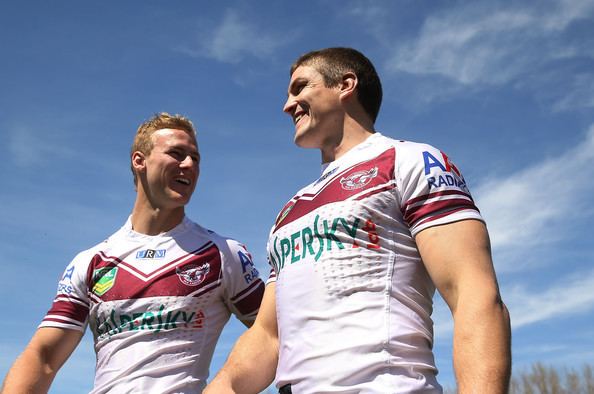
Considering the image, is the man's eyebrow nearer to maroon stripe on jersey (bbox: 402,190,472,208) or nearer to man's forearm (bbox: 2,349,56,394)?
maroon stripe on jersey (bbox: 402,190,472,208)

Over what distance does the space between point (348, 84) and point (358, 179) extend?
969mm

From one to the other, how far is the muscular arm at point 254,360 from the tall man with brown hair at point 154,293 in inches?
63.4

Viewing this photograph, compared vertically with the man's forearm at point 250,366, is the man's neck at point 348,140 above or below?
above

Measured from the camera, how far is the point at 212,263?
6.55 metres

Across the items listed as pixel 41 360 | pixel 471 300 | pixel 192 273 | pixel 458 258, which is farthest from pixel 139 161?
pixel 471 300

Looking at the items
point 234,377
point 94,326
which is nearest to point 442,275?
point 234,377

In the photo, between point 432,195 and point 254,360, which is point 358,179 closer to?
point 432,195

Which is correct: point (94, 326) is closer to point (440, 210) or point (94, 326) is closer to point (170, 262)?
point (170, 262)

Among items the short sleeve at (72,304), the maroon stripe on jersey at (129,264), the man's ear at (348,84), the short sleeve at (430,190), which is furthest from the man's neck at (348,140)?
the short sleeve at (72,304)

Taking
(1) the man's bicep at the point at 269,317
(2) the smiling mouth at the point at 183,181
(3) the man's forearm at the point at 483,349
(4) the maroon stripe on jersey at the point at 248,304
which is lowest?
(3) the man's forearm at the point at 483,349

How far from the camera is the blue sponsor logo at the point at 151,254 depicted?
6617mm

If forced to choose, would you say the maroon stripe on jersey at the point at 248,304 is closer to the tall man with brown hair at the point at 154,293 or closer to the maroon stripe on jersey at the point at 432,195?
the tall man with brown hair at the point at 154,293

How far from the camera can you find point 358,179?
4070mm

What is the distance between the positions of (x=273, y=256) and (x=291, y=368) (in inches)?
32.1
